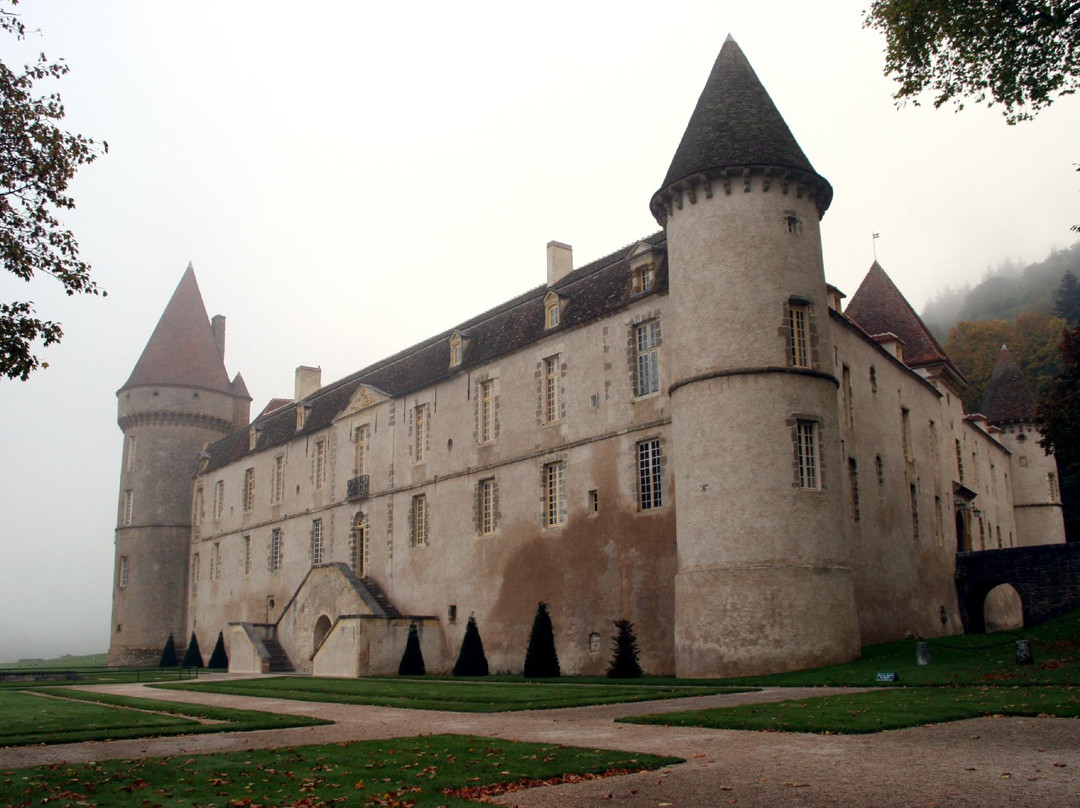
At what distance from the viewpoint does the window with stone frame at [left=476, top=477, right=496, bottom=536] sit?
2912 centimetres

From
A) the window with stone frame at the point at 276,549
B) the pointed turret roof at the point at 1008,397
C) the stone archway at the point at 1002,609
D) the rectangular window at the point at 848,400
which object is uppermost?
the pointed turret roof at the point at 1008,397

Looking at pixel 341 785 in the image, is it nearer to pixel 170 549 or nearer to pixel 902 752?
pixel 902 752

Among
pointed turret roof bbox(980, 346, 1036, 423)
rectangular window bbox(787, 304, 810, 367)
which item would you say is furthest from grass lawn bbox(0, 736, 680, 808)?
pointed turret roof bbox(980, 346, 1036, 423)

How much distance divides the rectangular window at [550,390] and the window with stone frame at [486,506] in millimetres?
3026

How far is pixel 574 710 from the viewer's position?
1397cm

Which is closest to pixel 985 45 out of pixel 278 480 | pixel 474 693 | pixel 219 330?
pixel 474 693

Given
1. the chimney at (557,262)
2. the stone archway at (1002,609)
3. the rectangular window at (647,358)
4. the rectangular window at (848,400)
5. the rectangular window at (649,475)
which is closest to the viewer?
the rectangular window at (649,475)

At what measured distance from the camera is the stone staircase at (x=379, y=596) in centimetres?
3259

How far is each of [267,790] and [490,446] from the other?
21.7 m

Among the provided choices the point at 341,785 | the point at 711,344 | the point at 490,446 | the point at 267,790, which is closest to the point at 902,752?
the point at 341,785

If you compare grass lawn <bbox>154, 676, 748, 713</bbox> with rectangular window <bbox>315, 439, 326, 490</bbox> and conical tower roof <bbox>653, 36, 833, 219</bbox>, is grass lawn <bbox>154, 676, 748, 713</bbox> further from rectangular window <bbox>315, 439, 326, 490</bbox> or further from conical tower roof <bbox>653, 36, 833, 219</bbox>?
rectangular window <bbox>315, 439, 326, 490</bbox>

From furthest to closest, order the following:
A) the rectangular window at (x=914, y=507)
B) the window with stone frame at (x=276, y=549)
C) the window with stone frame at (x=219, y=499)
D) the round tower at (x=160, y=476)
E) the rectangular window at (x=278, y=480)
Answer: the round tower at (x=160, y=476)
the window with stone frame at (x=219, y=499)
the rectangular window at (x=278, y=480)
the window with stone frame at (x=276, y=549)
the rectangular window at (x=914, y=507)

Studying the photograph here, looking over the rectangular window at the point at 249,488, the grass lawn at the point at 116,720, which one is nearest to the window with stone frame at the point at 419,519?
the grass lawn at the point at 116,720

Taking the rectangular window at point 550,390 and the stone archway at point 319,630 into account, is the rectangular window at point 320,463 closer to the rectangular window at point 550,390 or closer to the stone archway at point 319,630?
the stone archway at point 319,630
